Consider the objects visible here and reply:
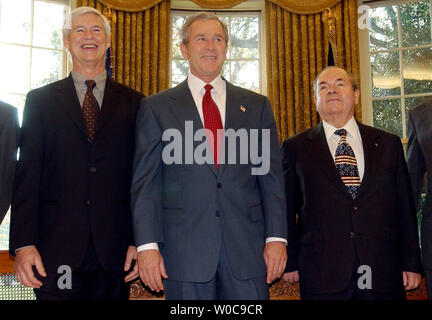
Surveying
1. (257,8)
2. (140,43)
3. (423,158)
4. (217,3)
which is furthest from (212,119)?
(257,8)

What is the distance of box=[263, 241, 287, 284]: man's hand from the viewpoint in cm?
200

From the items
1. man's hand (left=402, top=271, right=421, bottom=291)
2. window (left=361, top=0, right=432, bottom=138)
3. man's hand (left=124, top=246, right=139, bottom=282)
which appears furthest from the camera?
window (left=361, top=0, right=432, bottom=138)

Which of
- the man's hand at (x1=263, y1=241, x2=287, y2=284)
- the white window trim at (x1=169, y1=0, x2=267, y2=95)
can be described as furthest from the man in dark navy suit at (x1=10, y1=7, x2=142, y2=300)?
the white window trim at (x1=169, y1=0, x2=267, y2=95)

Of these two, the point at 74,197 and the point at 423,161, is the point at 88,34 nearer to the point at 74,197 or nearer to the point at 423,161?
the point at 74,197

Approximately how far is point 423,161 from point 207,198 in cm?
123

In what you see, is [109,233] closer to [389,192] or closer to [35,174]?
[35,174]

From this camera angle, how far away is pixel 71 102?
7.06 ft

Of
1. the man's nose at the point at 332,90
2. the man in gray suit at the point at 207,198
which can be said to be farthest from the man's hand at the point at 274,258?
the man's nose at the point at 332,90

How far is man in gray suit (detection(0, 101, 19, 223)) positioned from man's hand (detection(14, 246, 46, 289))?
0.91 ft

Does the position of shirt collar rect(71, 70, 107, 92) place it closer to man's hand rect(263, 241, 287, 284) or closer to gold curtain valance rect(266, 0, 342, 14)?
man's hand rect(263, 241, 287, 284)

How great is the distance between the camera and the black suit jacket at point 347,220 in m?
2.28

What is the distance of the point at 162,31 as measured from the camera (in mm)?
5699

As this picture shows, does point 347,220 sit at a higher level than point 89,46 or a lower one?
lower
